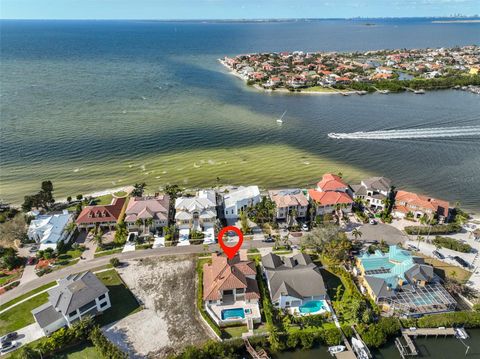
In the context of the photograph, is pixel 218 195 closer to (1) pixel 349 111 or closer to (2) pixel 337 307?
(2) pixel 337 307

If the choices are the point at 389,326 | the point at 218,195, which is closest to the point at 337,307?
the point at 389,326

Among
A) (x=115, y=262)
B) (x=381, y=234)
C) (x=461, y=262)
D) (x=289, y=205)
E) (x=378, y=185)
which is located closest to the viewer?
(x=115, y=262)

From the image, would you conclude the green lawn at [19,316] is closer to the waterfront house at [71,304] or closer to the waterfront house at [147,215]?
the waterfront house at [71,304]

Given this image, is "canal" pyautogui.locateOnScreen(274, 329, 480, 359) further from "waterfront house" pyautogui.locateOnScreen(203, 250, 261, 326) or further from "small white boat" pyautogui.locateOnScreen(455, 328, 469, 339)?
"waterfront house" pyautogui.locateOnScreen(203, 250, 261, 326)

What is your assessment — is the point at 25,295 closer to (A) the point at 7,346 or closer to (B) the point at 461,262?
(A) the point at 7,346

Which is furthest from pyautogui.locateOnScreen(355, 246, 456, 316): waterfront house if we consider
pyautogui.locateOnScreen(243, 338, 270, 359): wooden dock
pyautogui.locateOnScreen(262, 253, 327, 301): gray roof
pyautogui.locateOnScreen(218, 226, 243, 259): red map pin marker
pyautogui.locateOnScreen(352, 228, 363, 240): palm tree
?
pyautogui.locateOnScreen(218, 226, 243, 259): red map pin marker

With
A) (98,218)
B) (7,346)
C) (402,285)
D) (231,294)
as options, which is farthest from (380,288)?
(98,218)
